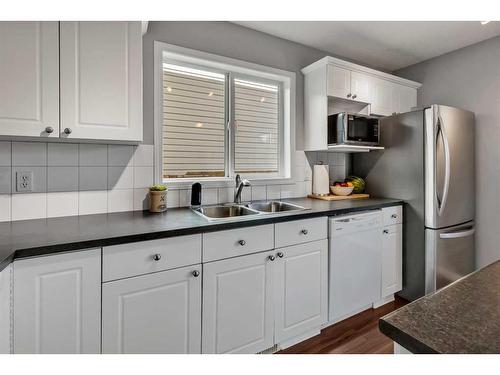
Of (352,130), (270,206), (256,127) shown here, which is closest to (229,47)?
(256,127)

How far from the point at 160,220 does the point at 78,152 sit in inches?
28.2

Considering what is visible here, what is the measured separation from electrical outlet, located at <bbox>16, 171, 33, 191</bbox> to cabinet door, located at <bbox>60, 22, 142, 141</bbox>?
16.6 inches

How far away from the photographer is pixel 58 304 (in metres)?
1.16

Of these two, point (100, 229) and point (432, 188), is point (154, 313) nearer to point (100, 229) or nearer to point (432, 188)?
point (100, 229)

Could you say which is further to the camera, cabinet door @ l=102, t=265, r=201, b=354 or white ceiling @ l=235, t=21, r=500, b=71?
white ceiling @ l=235, t=21, r=500, b=71

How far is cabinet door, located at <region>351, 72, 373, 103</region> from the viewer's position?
8.55 ft

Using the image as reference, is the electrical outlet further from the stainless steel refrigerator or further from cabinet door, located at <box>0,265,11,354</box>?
the stainless steel refrigerator

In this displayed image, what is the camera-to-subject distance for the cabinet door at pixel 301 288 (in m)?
1.75

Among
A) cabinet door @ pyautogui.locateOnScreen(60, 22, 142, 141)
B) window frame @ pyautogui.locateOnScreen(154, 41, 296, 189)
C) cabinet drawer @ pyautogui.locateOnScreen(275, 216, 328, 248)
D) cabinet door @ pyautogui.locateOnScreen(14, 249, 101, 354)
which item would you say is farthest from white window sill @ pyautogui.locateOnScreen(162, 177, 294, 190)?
cabinet door @ pyautogui.locateOnScreen(14, 249, 101, 354)

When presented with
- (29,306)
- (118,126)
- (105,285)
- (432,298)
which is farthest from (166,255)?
(432,298)

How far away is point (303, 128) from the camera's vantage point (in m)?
2.72
